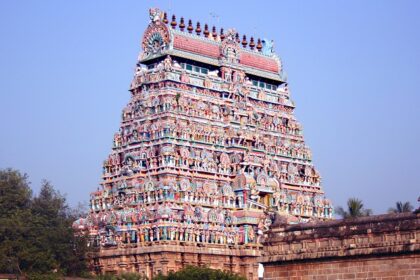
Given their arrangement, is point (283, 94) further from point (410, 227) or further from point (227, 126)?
point (410, 227)

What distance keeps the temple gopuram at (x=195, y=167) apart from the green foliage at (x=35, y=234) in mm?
2782

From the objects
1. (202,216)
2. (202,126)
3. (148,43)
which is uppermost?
(148,43)

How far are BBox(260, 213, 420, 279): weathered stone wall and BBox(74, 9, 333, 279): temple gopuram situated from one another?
1748 inches

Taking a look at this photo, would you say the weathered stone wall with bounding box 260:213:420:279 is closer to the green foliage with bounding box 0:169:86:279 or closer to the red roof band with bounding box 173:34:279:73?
the green foliage with bounding box 0:169:86:279

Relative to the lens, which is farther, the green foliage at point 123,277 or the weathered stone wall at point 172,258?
the weathered stone wall at point 172,258

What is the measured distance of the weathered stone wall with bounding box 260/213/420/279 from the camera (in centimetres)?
4441

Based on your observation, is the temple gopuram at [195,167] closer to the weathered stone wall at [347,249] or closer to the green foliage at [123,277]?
the green foliage at [123,277]

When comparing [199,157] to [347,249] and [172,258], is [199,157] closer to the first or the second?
[172,258]

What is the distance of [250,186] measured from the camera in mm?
101750

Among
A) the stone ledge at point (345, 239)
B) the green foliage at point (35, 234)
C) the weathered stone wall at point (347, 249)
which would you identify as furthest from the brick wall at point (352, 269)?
the green foliage at point (35, 234)

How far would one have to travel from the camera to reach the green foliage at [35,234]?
91062mm

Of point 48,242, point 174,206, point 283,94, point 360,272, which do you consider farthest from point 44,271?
point 360,272

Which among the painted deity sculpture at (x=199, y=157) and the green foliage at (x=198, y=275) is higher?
the painted deity sculpture at (x=199, y=157)

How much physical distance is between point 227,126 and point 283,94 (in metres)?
10.6
